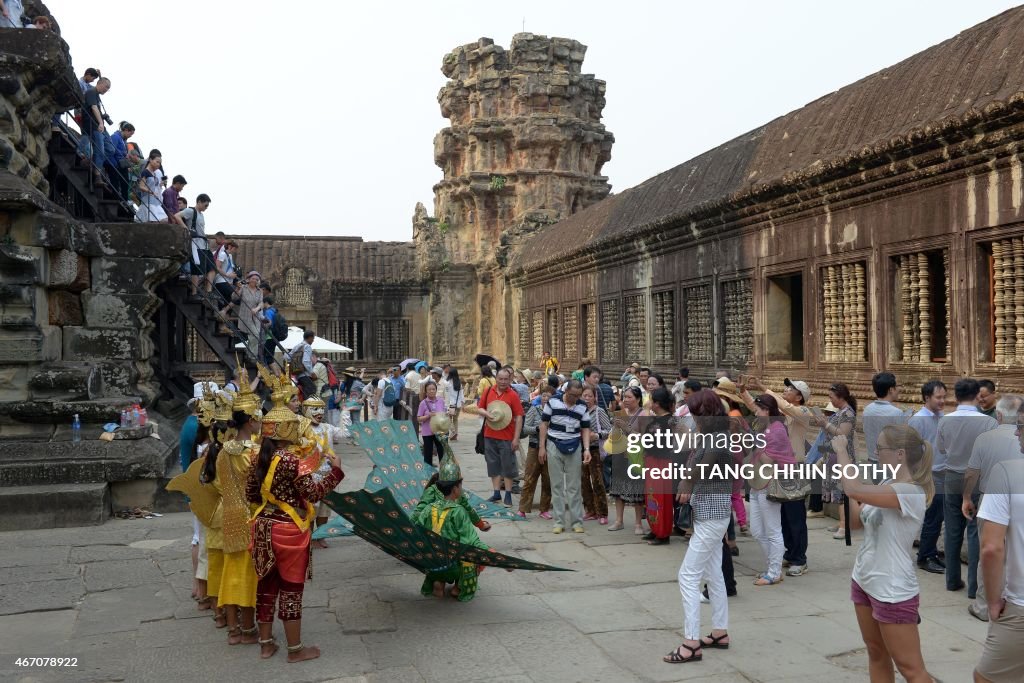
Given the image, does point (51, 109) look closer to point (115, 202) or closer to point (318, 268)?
point (115, 202)

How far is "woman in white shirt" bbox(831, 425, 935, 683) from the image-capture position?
378cm

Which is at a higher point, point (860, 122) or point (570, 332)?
point (860, 122)

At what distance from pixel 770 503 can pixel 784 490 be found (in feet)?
0.46

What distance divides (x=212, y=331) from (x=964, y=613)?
32.3 feet

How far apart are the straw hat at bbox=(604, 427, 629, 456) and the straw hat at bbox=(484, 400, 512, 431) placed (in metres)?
1.24

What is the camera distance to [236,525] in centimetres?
514

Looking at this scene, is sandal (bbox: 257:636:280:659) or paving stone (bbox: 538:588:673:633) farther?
paving stone (bbox: 538:588:673:633)

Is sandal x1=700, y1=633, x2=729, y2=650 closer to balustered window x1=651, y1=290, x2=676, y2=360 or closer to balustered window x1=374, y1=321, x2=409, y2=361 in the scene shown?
balustered window x1=651, y1=290, x2=676, y2=360

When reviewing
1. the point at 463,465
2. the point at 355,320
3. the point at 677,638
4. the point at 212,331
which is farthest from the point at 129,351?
the point at 355,320

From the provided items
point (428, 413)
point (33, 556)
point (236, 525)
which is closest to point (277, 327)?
point (428, 413)

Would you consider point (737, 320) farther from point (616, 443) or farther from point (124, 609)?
point (124, 609)

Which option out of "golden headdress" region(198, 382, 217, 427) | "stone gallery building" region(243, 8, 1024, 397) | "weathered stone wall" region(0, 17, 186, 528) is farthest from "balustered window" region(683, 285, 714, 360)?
"golden headdress" region(198, 382, 217, 427)

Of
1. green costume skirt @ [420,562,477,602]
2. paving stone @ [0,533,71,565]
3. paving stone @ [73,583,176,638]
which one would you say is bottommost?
paving stone @ [73,583,176,638]

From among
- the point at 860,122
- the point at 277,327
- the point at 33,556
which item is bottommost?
the point at 33,556
